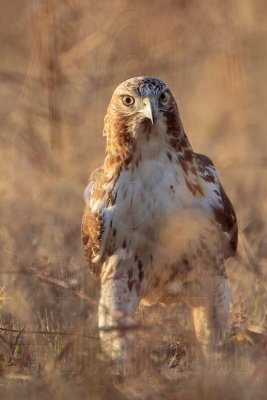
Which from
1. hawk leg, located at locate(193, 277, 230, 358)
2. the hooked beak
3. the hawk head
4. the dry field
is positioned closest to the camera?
the dry field

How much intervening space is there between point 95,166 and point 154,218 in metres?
2.09

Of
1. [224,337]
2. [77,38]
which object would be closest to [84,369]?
[224,337]

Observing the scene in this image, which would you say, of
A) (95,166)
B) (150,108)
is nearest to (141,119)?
(150,108)

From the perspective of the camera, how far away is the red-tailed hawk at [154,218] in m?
5.58

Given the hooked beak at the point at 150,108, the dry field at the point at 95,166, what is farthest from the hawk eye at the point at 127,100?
the dry field at the point at 95,166

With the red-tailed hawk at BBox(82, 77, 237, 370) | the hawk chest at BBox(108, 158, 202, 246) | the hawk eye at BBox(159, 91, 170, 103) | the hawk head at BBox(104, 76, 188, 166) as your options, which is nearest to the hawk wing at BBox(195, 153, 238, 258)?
the red-tailed hawk at BBox(82, 77, 237, 370)

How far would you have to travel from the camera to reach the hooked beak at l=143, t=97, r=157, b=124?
540 cm

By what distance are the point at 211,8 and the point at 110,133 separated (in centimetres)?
301

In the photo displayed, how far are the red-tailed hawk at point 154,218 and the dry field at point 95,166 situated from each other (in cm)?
13

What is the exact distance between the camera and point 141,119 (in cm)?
554

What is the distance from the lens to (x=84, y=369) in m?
4.46

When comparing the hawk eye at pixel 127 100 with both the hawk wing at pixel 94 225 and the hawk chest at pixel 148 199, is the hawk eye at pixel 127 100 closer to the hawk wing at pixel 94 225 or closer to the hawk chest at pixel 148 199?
the hawk chest at pixel 148 199

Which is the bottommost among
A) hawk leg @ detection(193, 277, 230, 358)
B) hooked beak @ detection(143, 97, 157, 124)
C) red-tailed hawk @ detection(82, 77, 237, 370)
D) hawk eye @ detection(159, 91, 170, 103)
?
hawk leg @ detection(193, 277, 230, 358)

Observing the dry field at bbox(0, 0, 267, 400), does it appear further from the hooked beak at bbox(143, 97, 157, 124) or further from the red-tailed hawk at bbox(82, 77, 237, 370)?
the hooked beak at bbox(143, 97, 157, 124)
